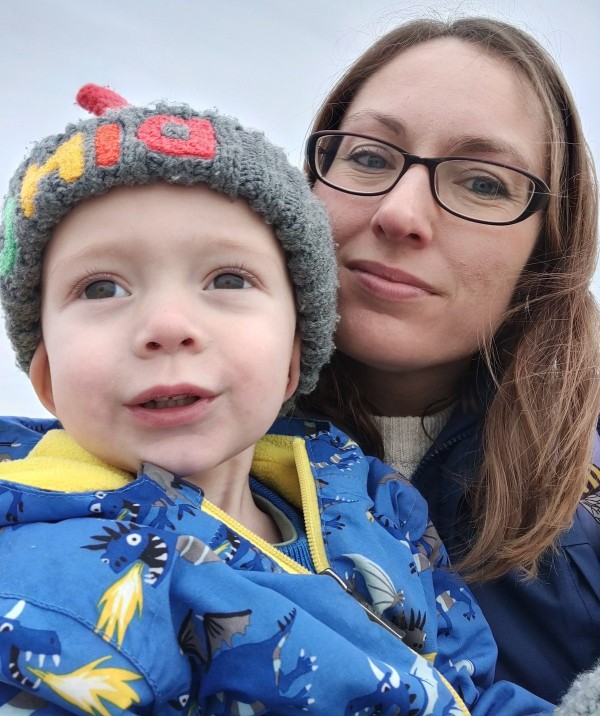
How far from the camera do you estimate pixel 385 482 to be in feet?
4.87

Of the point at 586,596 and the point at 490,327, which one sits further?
the point at 490,327

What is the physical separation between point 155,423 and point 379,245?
0.70 m

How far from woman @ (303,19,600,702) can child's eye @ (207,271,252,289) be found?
45 cm

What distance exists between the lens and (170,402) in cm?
109

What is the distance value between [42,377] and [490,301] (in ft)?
3.17

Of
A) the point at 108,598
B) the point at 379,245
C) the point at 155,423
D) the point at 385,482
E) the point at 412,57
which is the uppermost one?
the point at 412,57

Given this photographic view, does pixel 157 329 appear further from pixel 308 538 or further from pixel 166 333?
pixel 308 538

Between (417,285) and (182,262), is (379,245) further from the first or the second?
(182,262)

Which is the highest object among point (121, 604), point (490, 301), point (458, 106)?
point (458, 106)

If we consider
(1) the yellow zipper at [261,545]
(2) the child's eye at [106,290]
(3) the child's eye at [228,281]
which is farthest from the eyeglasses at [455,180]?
(1) the yellow zipper at [261,545]

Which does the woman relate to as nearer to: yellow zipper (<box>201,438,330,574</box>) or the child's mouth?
yellow zipper (<box>201,438,330,574</box>)

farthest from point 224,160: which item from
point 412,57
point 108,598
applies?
point 412,57

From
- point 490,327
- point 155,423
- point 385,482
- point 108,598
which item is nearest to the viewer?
point 108,598

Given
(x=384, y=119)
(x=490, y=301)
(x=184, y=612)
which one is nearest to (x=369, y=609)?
(x=184, y=612)
